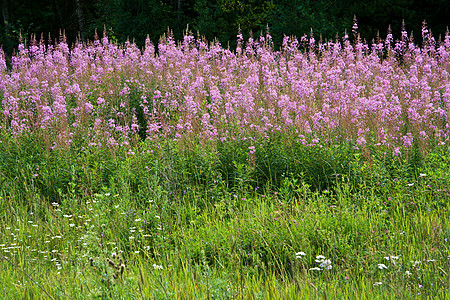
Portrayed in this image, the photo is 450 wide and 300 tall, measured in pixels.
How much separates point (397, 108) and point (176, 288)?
400 cm

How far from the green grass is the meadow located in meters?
0.02

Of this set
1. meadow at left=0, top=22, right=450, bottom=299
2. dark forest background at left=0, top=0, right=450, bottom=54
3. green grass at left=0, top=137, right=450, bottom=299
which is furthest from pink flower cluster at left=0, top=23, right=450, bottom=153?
dark forest background at left=0, top=0, right=450, bottom=54

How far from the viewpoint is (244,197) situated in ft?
16.0

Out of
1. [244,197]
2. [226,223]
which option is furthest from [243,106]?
[226,223]

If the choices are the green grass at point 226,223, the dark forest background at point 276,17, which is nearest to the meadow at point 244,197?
the green grass at point 226,223

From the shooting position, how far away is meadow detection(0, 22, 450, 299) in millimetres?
3223

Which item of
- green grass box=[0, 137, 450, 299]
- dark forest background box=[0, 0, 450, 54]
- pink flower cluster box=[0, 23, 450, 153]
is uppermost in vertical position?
dark forest background box=[0, 0, 450, 54]

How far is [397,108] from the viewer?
5.87 metres

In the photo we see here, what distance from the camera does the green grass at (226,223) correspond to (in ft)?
9.95

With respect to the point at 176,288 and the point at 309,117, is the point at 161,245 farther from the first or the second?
the point at 309,117

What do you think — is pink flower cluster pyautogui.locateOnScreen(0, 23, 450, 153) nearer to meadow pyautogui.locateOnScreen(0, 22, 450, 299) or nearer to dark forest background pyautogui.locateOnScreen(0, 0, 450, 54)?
meadow pyautogui.locateOnScreen(0, 22, 450, 299)

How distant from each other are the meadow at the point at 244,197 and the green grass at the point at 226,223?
0.02 meters

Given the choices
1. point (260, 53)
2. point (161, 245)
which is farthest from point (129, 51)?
point (161, 245)

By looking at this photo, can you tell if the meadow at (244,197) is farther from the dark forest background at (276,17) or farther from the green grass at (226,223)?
the dark forest background at (276,17)
